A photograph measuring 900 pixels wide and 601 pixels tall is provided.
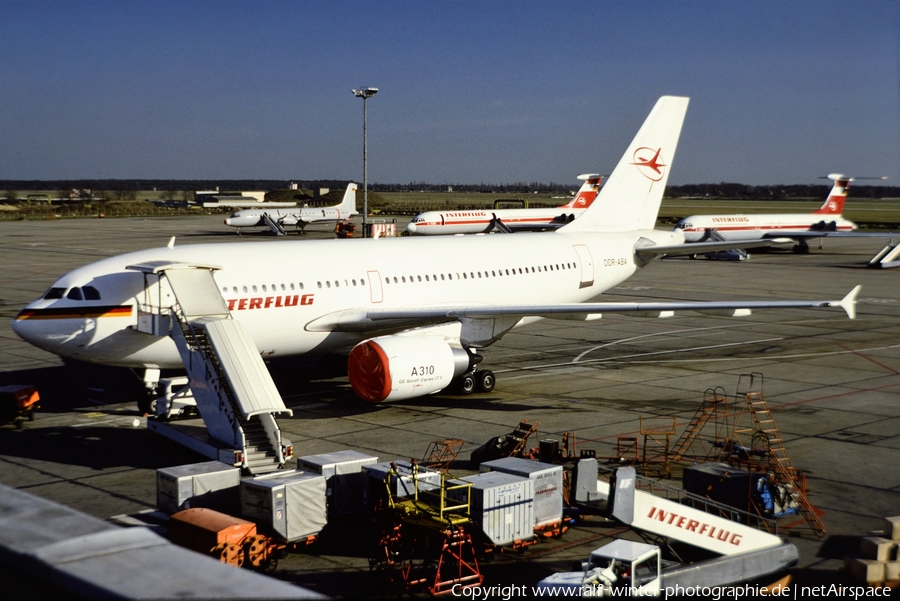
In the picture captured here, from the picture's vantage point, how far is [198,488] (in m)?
17.5

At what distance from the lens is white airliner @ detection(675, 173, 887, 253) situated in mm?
82812

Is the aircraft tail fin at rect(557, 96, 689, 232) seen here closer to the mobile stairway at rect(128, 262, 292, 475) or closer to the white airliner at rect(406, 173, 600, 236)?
the mobile stairway at rect(128, 262, 292, 475)

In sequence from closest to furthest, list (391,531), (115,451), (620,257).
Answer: (391,531)
(115,451)
(620,257)

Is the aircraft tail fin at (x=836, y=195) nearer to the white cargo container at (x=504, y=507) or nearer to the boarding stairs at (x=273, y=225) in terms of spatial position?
the boarding stairs at (x=273, y=225)

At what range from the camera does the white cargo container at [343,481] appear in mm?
17812

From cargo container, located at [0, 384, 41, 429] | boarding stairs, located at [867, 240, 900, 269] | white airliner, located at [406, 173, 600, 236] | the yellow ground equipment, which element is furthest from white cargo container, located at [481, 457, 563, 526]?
white airliner, located at [406, 173, 600, 236]

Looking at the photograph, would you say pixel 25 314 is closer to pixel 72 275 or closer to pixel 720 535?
pixel 72 275

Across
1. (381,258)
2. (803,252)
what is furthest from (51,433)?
(803,252)

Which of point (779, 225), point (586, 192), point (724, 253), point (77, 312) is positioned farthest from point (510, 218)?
point (77, 312)

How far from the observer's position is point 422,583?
14.9 meters

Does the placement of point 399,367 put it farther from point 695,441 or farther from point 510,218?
point 510,218

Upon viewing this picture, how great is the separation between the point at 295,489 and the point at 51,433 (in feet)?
37.9

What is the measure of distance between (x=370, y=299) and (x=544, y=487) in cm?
1293

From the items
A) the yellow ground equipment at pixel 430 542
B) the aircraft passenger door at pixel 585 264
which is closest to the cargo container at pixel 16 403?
the yellow ground equipment at pixel 430 542
